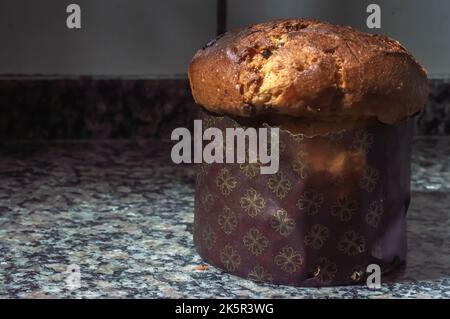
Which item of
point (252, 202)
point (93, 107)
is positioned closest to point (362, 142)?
point (252, 202)

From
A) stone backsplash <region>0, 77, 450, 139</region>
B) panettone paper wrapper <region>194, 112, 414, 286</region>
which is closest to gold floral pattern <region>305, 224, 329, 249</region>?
panettone paper wrapper <region>194, 112, 414, 286</region>

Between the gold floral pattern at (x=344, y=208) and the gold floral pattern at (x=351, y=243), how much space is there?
0.07 feet

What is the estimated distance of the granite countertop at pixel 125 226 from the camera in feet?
3.86

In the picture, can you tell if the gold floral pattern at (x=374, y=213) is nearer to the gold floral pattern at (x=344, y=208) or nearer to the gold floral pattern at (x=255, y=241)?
the gold floral pattern at (x=344, y=208)

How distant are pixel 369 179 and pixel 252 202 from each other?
146 mm

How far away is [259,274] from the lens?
120 cm

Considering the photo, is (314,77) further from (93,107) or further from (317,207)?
(93,107)

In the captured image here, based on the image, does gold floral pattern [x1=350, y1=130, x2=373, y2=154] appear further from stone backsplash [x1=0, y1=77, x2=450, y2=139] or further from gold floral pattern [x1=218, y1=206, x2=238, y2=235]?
stone backsplash [x1=0, y1=77, x2=450, y2=139]

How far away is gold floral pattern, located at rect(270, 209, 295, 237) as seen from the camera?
1161 millimetres

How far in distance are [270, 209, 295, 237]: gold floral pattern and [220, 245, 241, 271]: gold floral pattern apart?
2.9 inches

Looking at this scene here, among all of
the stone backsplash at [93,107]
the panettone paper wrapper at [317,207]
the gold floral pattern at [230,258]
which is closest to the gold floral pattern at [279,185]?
the panettone paper wrapper at [317,207]

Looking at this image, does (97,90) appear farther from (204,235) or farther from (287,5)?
(204,235)

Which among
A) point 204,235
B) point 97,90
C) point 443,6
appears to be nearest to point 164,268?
point 204,235

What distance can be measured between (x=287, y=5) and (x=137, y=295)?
0.93 metres
